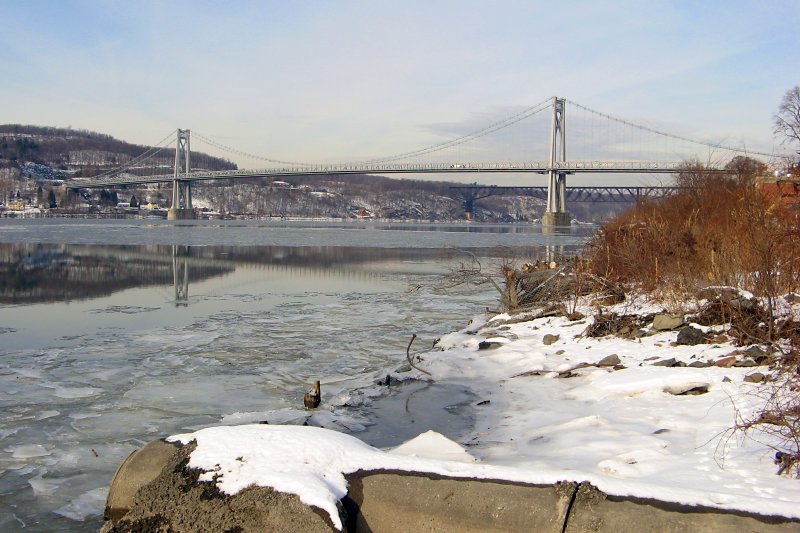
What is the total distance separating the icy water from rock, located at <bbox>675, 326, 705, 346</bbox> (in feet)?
7.95

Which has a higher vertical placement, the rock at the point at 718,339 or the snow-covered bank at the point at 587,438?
the rock at the point at 718,339

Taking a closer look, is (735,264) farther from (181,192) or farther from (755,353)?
(181,192)

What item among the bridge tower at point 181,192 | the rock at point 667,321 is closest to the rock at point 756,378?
the rock at point 667,321

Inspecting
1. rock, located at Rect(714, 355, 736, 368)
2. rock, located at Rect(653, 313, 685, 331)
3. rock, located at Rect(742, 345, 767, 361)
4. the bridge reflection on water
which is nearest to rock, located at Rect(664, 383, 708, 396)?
rock, located at Rect(714, 355, 736, 368)

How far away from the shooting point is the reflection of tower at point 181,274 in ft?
48.9

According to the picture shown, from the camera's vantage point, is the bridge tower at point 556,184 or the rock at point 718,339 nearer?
the rock at point 718,339

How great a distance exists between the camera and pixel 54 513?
4.33m

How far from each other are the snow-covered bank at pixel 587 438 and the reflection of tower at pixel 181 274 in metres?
8.18

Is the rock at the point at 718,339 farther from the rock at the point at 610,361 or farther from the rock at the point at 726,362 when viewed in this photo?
the rock at the point at 610,361

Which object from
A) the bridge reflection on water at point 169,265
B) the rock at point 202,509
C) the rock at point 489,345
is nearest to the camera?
the rock at point 202,509

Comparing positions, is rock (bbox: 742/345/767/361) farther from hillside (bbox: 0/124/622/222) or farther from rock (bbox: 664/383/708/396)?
hillside (bbox: 0/124/622/222)

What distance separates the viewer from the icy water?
5258 mm

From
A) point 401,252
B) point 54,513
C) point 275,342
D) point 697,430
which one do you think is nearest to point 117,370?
point 275,342

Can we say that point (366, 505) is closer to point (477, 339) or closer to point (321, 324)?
point (477, 339)
